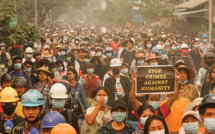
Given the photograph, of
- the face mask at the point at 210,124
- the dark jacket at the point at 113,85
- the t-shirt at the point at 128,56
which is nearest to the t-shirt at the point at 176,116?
the face mask at the point at 210,124

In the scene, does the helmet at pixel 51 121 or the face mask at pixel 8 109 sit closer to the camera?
the helmet at pixel 51 121

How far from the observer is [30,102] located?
6.19 meters

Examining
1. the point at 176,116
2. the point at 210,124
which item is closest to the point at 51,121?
the point at 210,124

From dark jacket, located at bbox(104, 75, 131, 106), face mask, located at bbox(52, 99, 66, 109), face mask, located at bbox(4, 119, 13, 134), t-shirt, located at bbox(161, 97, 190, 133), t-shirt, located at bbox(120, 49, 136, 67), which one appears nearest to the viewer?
face mask, located at bbox(4, 119, 13, 134)

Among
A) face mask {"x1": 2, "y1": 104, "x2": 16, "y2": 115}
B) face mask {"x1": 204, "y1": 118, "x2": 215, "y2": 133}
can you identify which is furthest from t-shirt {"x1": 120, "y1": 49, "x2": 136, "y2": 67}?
face mask {"x1": 204, "y1": 118, "x2": 215, "y2": 133}

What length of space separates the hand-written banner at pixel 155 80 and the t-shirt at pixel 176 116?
376mm

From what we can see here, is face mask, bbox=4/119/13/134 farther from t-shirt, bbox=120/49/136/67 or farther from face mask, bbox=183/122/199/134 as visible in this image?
t-shirt, bbox=120/49/136/67

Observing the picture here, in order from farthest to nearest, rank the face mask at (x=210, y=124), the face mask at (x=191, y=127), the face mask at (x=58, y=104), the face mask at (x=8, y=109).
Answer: the face mask at (x=58, y=104) → the face mask at (x=8, y=109) → the face mask at (x=191, y=127) → the face mask at (x=210, y=124)

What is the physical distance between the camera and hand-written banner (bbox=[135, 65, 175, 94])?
262 inches

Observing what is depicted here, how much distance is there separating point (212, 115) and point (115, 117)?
162 cm

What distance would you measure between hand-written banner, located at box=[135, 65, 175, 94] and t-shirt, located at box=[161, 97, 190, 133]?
38 cm

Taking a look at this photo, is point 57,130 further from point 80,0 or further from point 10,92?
point 80,0

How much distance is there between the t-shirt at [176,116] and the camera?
693cm

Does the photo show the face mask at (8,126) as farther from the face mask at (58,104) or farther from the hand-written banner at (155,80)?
the hand-written banner at (155,80)
